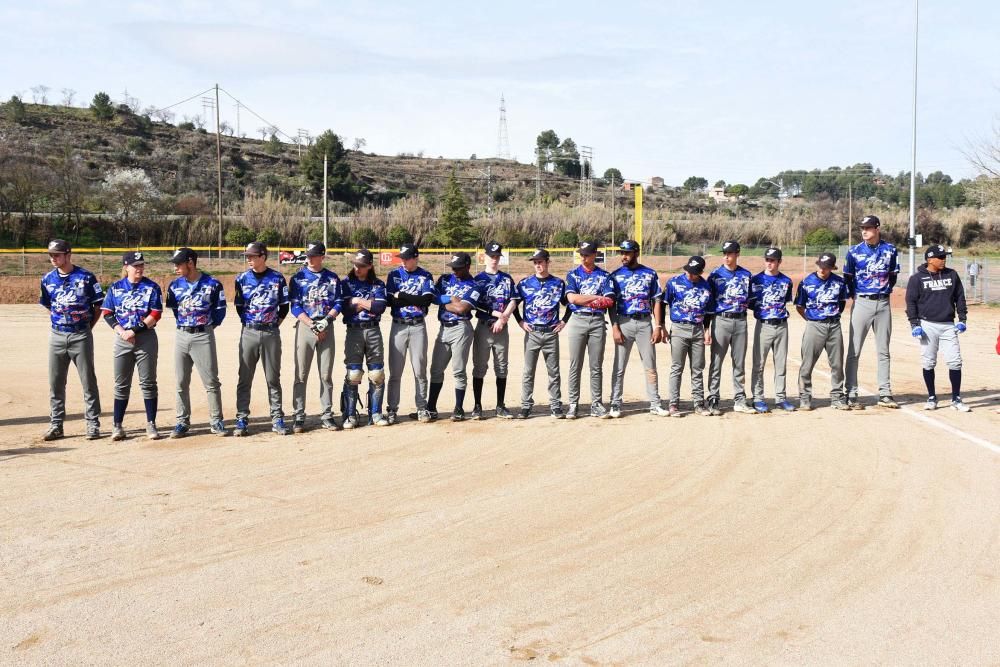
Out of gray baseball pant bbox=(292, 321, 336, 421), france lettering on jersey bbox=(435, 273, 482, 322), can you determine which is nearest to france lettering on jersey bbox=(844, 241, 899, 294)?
france lettering on jersey bbox=(435, 273, 482, 322)

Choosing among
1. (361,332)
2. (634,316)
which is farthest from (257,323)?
(634,316)

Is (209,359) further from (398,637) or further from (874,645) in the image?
(874,645)

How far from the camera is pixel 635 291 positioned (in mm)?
10375

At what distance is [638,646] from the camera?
14.8 feet

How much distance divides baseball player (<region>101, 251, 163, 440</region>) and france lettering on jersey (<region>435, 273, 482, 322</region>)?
127 inches

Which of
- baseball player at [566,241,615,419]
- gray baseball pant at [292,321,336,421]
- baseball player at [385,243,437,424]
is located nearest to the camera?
gray baseball pant at [292,321,336,421]

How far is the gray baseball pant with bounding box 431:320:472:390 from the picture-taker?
10.2m

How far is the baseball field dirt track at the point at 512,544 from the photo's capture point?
459cm

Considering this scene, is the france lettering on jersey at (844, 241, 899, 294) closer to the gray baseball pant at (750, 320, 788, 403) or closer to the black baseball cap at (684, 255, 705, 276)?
the gray baseball pant at (750, 320, 788, 403)

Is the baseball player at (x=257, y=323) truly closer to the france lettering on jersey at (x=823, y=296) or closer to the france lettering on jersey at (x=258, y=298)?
the france lettering on jersey at (x=258, y=298)

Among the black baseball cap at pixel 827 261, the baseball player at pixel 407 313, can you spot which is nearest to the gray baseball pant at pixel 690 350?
the black baseball cap at pixel 827 261

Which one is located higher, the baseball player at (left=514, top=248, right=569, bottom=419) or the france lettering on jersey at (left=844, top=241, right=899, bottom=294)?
the france lettering on jersey at (left=844, top=241, right=899, bottom=294)

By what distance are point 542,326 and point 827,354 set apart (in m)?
3.75

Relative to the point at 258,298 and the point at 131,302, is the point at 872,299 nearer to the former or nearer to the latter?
the point at 258,298
